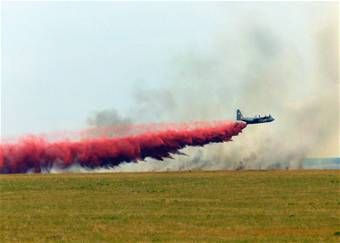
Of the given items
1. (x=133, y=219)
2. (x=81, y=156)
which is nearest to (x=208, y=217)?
(x=133, y=219)

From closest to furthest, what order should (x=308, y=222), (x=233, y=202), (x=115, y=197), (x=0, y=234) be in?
(x=0, y=234)
(x=308, y=222)
(x=233, y=202)
(x=115, y=197)

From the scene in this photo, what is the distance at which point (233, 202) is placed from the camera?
44750 millimetres

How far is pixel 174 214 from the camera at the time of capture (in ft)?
126

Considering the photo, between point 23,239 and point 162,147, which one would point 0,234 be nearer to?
point 23,239

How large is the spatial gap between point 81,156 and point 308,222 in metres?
46.0

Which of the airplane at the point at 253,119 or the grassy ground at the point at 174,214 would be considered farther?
the airplane at the point at 253,119

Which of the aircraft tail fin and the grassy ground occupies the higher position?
the aircraft tail fin

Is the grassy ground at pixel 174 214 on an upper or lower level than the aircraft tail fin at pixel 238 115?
lower

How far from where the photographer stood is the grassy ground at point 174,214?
31.4m

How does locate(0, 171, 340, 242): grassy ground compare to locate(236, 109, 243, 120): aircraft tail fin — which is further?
locate(236, 109, 243, 120): aircraft tail fin

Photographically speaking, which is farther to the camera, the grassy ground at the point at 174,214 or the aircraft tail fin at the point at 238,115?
the aircraft tail fin at the point at 238,115

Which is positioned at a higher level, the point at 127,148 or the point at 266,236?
the point at 127,148

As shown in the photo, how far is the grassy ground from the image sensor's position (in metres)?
31.4

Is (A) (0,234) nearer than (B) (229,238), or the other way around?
(B) (229,238)
